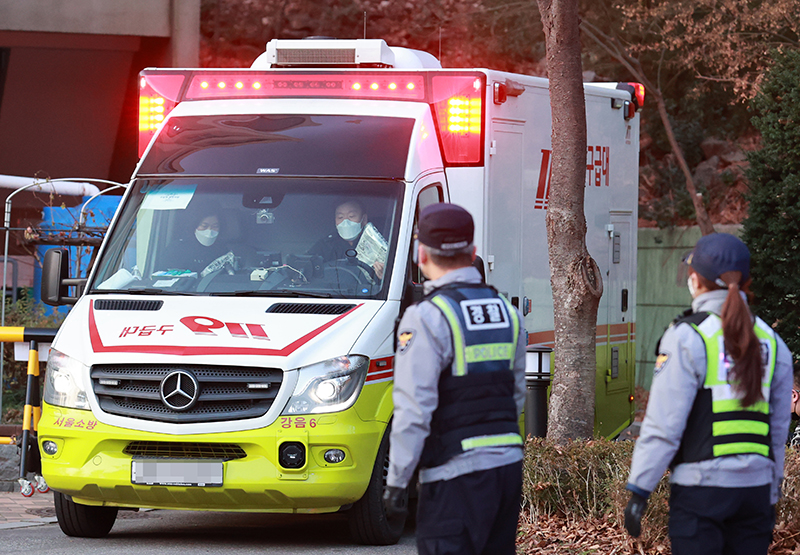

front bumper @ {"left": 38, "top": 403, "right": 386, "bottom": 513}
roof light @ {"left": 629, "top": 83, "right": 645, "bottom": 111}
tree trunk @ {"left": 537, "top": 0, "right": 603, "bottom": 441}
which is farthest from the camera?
roof light @ {"left": 629, "top": 83, "right": 645, "bottom": 111}

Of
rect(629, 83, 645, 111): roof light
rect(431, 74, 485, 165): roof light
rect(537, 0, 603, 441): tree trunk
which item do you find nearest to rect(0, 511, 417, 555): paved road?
rect(537, 0, 603, 441): tree trunk

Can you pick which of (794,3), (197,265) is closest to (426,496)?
(197,265)

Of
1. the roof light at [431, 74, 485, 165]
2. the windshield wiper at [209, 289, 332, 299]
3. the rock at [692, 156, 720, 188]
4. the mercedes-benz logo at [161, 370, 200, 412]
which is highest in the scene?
the rock at [692, 156, 720, 188]

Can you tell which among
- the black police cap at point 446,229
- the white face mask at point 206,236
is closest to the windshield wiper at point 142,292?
the white face mask at point 206,236

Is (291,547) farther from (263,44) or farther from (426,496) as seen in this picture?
(263,44)

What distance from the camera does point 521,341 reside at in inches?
179

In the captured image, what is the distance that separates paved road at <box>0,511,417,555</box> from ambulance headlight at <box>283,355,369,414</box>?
893 mm

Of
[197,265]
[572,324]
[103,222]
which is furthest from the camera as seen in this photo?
[103,222]

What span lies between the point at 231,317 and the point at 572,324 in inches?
92.4

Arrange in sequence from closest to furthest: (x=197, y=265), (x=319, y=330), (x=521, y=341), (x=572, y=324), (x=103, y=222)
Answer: (x=521, y=341) < (x=319, y=330) < (x=197, y=265) < (x=572, y=324) < (x=103, y=222)

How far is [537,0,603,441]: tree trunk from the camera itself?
26.8 feet

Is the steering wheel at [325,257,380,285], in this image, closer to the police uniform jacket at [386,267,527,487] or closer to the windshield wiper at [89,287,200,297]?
the windshield wiper at [89,287,200,297]

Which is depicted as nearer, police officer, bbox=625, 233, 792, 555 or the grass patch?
police officer, bbox=625, 233, 792, 555

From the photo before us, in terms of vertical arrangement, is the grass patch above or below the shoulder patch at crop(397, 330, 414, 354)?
below
